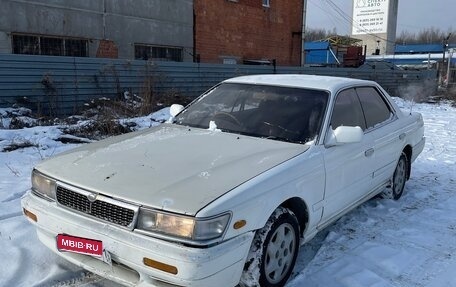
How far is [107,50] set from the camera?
45.1 feet

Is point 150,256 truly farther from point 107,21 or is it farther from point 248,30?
point 248,30

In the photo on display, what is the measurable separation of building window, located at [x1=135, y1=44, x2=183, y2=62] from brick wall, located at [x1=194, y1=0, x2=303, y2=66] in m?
0.95

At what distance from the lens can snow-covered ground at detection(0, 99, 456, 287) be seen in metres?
3.17

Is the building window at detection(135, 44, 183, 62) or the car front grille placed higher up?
the building window at detection(135, 44, 183, 62)

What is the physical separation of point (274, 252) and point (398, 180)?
2.86 metres

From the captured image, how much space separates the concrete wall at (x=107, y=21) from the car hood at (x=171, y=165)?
376 inches

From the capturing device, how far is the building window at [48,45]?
1180 centimetres

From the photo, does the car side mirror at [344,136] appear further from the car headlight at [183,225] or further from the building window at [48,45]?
the building window at [48,45]

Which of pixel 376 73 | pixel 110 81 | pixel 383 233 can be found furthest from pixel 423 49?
pixel 383 233

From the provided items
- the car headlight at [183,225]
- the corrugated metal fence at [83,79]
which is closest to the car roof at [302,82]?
the car headlight at [183,225]

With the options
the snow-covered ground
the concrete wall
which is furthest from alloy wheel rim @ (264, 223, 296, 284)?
the concrete wall

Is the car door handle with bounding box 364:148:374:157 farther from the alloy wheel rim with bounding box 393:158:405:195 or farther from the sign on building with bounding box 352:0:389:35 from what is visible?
the sign on building with bounding box 352:0:389:35

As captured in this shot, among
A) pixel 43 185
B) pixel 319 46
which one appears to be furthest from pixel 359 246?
pixel 319 46

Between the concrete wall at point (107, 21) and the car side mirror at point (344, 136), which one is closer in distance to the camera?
the car side mirror at point (344, 136)
